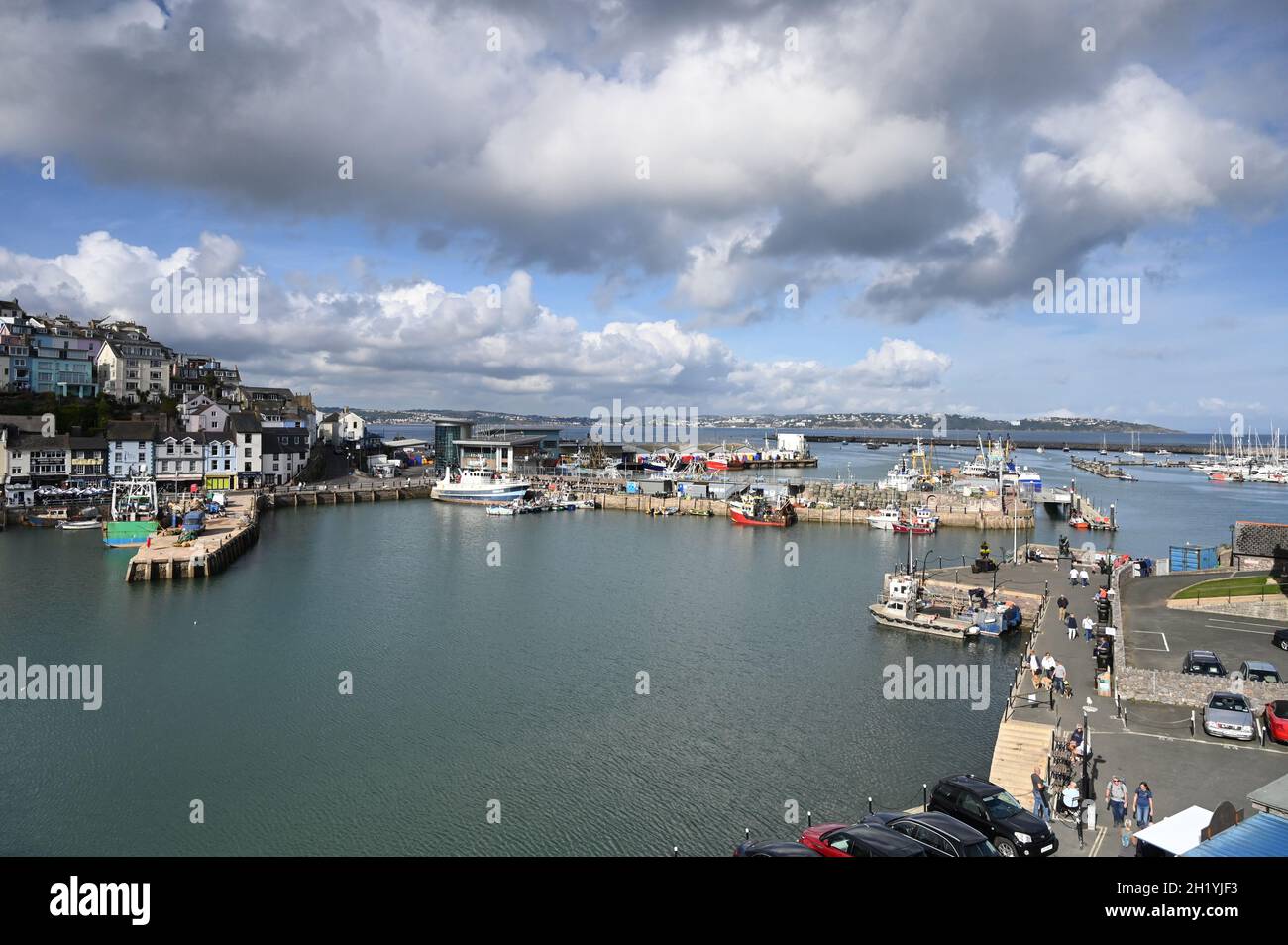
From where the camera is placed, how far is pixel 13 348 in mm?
60125

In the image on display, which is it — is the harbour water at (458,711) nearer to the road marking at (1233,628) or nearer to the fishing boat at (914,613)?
the fishing boat at (914,613)

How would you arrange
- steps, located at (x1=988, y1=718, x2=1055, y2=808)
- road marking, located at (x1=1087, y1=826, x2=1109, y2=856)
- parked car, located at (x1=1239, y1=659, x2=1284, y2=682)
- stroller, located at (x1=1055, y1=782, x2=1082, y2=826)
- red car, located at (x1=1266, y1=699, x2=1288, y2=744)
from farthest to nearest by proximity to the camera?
parked car, located at (x1=1239, y1=659, x2=1284, y2=682) → steps, located at (x1=988, y1=718, x2=1055, y2=808) → red car, located at (x1=1266, y1=699, x2=1288, y2=744) → stroller, located at (x1=1055, y1=782, x2=1082, y2=826) → road marking, located at (x1=1087, y1=826, x2=1109, y2=856)

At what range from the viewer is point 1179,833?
8.52 m

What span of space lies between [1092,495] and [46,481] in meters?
85.0

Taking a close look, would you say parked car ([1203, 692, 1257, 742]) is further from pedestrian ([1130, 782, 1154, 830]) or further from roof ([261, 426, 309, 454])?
roof ([261, 426, 309, 454])

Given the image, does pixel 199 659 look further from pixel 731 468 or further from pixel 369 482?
pixel 731 468

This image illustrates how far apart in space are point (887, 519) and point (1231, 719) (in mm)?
38754

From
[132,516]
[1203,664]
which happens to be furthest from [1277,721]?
[132,516]

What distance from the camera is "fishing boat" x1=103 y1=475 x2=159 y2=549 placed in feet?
130

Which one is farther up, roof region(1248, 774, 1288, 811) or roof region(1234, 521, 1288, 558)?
roof region(1234, 521, 1288, 558)

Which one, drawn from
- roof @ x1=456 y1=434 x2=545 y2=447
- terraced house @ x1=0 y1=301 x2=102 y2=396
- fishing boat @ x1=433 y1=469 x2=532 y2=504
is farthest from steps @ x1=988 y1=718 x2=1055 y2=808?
terraced house @ x1=0 y1=301 x2=102 y2=396

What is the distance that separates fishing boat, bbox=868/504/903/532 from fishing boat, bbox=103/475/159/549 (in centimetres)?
4271

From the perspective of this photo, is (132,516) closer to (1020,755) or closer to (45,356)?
(45,356)
